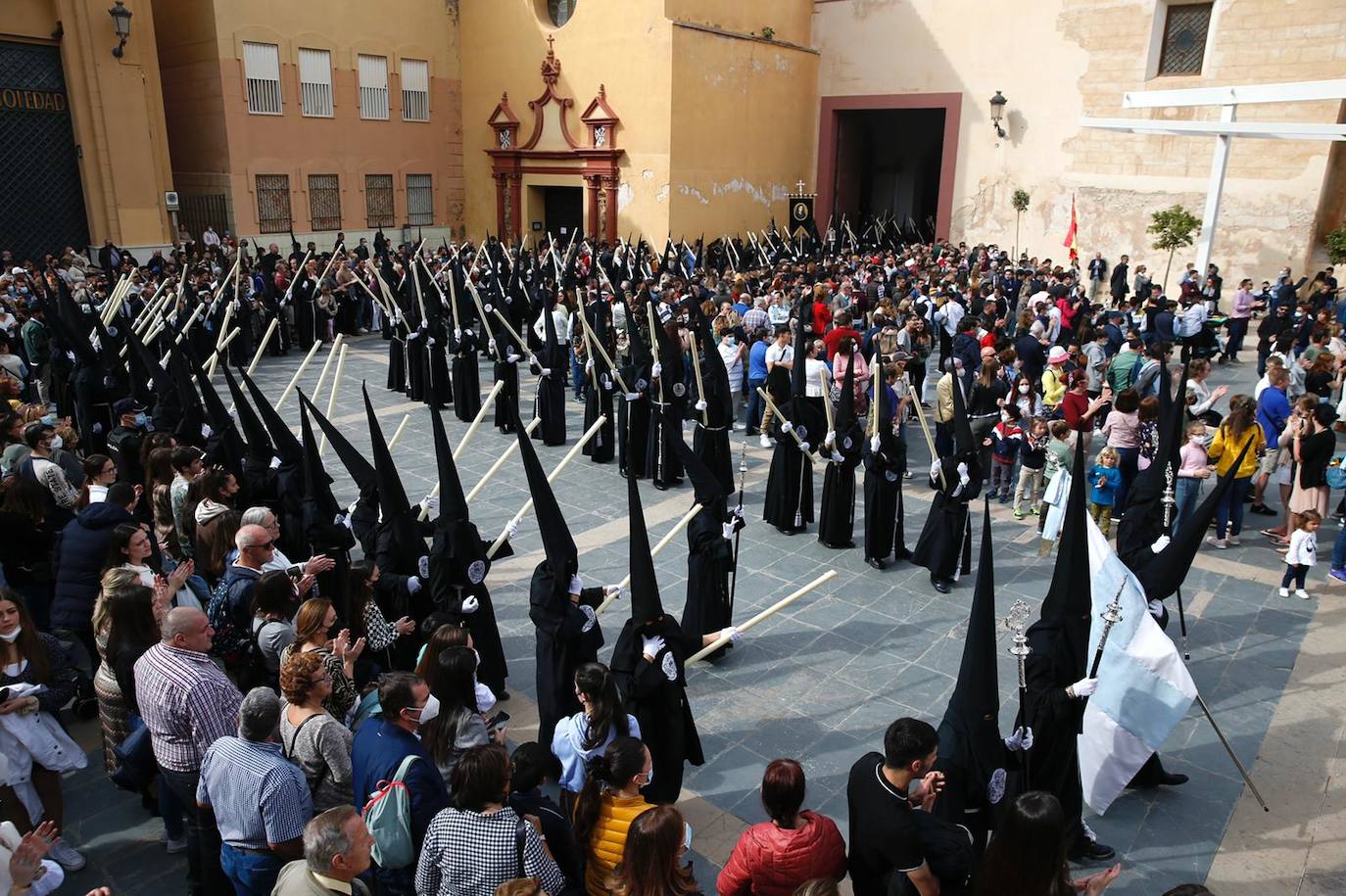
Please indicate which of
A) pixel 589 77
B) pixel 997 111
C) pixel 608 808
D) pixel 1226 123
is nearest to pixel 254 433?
pixel 608 808

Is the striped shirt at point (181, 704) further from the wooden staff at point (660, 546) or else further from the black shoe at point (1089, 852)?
the black shoe at point (1089, 852)

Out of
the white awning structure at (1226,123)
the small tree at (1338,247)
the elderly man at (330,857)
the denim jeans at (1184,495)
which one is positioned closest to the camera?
the elderly man at (330,857)

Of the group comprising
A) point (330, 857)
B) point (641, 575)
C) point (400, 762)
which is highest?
point (641, 575)

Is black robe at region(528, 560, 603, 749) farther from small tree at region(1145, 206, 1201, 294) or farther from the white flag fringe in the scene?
small tree at region(1145, 206, 1201, 294)

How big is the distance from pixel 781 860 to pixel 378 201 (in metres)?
28.8

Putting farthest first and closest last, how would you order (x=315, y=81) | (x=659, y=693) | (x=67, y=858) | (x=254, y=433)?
(x=315, y=81) → (x=254, y=433) → (x=659, y=693) → (x=67, y=858)

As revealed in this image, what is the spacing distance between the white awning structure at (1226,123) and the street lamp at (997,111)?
262 inches

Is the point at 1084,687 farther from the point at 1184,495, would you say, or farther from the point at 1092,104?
the point at 1092,104

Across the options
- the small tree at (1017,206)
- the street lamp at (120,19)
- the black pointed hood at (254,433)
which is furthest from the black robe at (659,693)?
the small tree at (1017,206)

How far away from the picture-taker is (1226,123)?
58.5ft

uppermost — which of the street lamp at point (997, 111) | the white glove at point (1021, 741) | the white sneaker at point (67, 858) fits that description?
the street lamp at point (997, 111)

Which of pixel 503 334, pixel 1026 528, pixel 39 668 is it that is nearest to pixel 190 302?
pixel 503 334

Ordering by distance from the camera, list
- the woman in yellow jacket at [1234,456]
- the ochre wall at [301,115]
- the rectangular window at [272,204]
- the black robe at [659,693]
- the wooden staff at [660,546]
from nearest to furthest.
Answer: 1. the black robe at [659,693]
2. the wooden staff at [660,546]
3. the woman in yellow jacket at [1234,456]
4. the ochre wall at [301,115]
5. the rectangular window at [272,204]

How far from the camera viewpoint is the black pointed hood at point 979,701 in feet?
13.9
